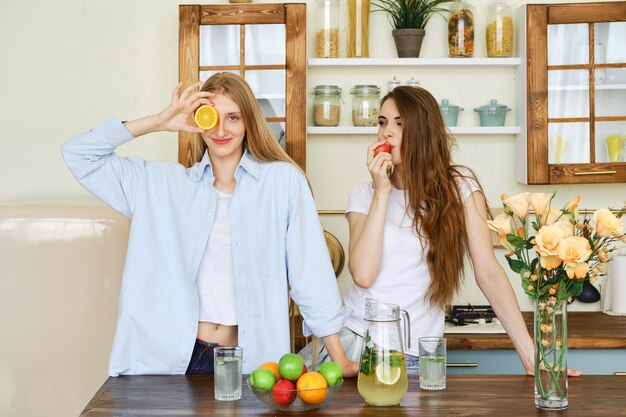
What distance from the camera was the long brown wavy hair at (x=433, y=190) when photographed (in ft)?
8.05

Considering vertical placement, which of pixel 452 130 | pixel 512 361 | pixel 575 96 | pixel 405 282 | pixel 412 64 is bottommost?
pixel 512 361

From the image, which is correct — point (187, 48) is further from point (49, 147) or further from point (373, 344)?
point (373, 344)

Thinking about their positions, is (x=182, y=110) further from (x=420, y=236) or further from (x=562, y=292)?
(x=562, y=292)

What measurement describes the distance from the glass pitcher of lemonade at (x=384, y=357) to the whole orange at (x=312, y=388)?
10 cm

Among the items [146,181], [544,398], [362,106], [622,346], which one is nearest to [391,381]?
[544,398]

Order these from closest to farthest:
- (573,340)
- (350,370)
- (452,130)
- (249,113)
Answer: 1. (350,370)
2. (249,113)
3. (573,340)
4. (452,130)

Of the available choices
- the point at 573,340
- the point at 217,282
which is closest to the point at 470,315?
the point at 573,340

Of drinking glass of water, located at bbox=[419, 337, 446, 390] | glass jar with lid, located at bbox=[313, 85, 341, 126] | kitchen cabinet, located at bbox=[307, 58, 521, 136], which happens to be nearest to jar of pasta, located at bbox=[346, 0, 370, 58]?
kitchen cabinet, located at bbox=[307, 58, 521, 136]

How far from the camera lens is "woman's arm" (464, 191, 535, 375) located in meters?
2.32

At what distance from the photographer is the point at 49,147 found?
362 centimetres

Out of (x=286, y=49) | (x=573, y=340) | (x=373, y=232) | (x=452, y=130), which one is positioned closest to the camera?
(x=373, y=232)

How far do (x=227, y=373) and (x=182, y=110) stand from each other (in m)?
0.82

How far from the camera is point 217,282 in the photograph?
2297mm

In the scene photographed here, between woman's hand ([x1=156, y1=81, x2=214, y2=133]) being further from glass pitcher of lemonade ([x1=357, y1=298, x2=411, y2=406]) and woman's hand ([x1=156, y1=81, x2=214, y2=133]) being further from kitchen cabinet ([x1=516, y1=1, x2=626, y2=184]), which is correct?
kitchen cabinet ([x1=516, y1=1, x2=626, y2=184])
